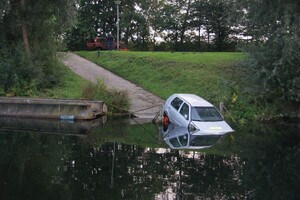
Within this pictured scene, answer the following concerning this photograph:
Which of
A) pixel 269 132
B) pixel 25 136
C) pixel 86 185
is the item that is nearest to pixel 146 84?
pixel 269 132

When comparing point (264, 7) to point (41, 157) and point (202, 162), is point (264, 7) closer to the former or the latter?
point (202, 162)

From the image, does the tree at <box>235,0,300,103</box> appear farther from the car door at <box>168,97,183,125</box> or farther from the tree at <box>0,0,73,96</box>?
the tree at <box>0,0,73,96</box>

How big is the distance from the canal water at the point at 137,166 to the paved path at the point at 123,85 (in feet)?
22.0

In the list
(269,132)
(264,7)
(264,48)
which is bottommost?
(269,132)

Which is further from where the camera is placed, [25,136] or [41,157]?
[25,136]

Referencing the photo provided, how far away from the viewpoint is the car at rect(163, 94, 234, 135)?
2114 cm

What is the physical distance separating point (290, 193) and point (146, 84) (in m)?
23.6

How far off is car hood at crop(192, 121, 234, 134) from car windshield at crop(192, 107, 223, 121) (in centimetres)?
37

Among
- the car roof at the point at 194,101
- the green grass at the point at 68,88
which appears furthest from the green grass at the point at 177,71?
the car roof at the point at 194,101

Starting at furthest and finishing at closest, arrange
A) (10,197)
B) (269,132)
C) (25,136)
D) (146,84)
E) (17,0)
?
(146,84), (17,0), (269,132), (25,136), (10,197)

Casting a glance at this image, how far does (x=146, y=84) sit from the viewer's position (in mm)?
A: 34438

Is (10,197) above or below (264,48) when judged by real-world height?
below

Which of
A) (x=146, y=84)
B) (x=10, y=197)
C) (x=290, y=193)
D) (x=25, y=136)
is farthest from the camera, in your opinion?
(x=146, y=84)

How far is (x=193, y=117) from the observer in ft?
71.8
